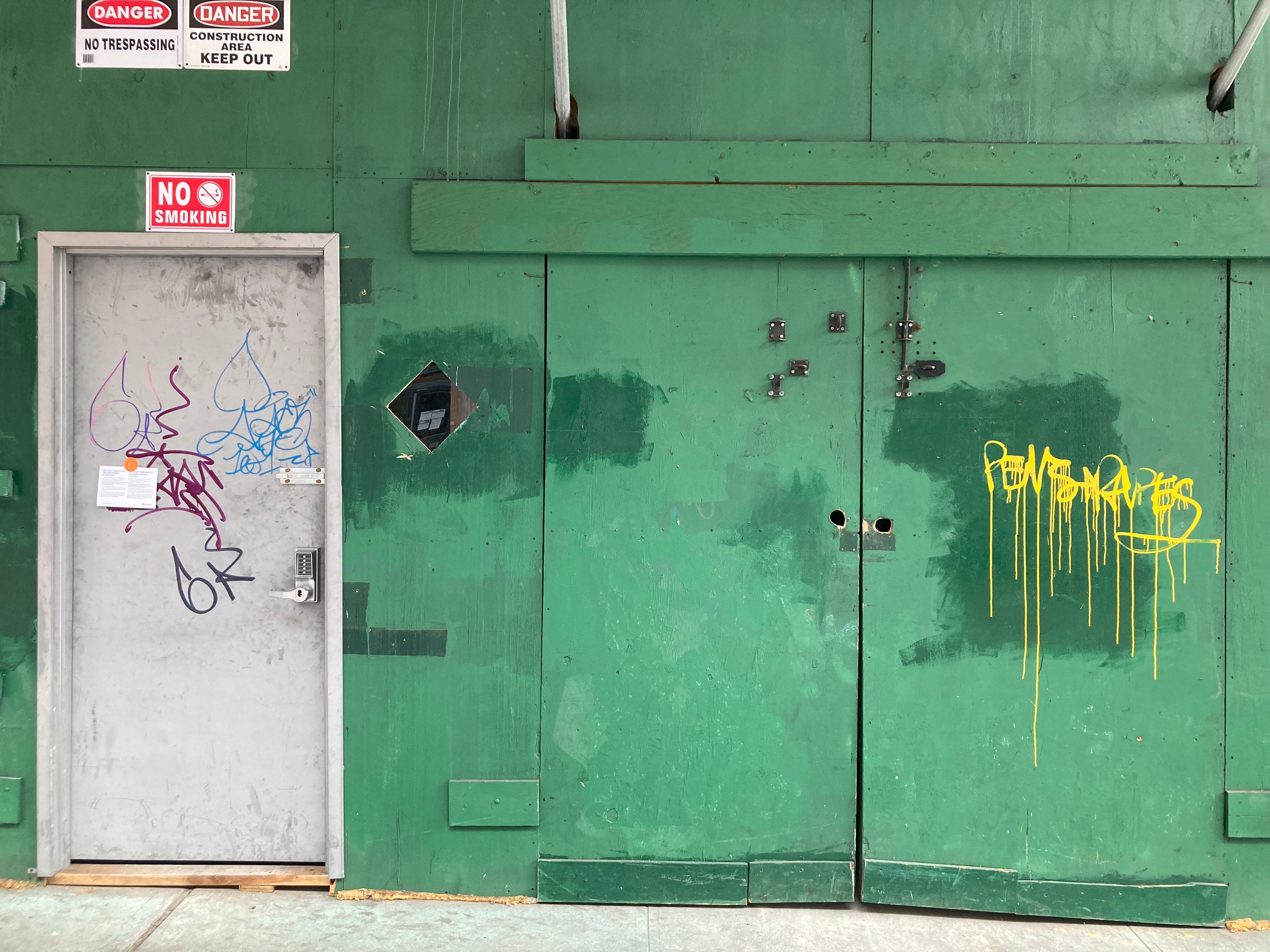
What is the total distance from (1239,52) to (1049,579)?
6.96ft

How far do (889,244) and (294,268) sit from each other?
243 cm

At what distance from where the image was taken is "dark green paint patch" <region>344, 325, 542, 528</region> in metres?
3.15

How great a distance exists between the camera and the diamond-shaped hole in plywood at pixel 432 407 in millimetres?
3154

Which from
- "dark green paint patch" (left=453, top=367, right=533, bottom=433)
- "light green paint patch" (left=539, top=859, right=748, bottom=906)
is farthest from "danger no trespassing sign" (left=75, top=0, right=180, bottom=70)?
"light green paint patch" (left=539, top=859, right=748, bottom=906)

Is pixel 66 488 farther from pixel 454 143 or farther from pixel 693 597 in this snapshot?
pixel 693 597

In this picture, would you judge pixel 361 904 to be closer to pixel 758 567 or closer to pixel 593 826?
pixel 593 826

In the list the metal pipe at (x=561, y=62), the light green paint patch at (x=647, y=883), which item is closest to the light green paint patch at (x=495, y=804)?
the light green paint patch at (x=647, y=883)

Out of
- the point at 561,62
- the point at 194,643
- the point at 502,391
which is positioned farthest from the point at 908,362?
the point at 194,643

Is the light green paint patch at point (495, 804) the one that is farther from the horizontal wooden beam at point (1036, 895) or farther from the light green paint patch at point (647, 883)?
the horizontal wooden beam at point (1036, 895)

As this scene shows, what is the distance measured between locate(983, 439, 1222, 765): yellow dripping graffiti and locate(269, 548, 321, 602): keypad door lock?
276 cm

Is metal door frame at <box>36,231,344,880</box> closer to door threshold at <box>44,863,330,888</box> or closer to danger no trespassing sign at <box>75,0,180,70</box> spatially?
door threshold at <box>44,863,330,888</box>

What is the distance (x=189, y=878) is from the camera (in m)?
3.20

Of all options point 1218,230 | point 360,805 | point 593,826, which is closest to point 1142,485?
point 1218,230

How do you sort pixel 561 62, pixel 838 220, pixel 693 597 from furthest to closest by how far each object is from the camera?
1. pixel 693 597
2. pixel 838 220
3. pixel 561 62
